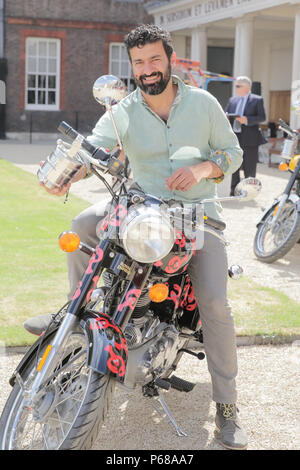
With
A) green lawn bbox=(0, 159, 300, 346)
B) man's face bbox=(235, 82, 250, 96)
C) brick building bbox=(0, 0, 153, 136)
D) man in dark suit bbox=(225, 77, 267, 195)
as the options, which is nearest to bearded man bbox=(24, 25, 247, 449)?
green lawn bbox=(0, 159, 300, 346)

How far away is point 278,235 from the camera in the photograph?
6.45 m

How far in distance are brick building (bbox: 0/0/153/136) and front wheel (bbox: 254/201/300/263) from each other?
17046mm

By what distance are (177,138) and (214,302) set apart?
0.74 meters

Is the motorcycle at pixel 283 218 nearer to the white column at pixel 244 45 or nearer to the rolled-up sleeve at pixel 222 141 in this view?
the rolled-up sleeve at pixel 222 141

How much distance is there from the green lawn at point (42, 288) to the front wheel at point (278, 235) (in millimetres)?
747

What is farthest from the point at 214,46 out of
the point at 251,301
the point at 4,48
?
the point at 251,301

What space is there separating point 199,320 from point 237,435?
547 mm

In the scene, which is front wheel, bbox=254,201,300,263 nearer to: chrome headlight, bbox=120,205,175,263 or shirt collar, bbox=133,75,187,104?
shirt collar, bbox=133,75,187,104

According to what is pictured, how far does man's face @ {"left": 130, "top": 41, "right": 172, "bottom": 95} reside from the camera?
2.77 m

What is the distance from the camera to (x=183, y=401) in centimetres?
326

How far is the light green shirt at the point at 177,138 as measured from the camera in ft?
9.56

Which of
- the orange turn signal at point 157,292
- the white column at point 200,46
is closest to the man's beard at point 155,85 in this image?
the orange turn signal at point 157,292

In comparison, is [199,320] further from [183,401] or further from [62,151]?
[62,151]

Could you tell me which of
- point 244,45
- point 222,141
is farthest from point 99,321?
point 244,45
